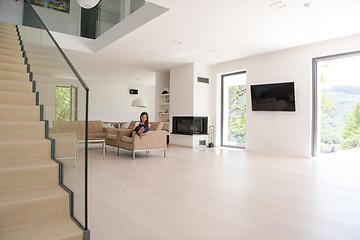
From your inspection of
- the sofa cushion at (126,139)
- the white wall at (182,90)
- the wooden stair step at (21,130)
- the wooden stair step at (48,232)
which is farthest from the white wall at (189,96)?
the wooden stair step at (48,232)

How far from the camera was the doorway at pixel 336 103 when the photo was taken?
586 centimetres

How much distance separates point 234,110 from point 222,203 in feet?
20.2

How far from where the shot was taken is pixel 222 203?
2768 mm

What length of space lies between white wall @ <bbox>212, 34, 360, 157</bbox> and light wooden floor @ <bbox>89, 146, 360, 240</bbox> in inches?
74.6

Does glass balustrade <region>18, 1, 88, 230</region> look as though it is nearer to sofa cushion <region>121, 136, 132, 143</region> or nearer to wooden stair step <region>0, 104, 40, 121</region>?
wooden stair step <region>0, 104, 40, 121</region>

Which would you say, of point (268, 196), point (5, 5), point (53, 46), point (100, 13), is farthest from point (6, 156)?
point (5, 5)

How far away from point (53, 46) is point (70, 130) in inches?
48.3

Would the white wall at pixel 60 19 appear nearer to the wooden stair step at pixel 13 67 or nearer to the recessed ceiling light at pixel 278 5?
the wooden stair step at pixel 13 67

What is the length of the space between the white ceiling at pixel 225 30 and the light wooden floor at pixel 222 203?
9.43 feet

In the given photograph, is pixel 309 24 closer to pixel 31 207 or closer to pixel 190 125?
pixel 190 125

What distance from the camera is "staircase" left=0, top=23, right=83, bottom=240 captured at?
1.77 m

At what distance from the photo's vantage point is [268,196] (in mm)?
3061

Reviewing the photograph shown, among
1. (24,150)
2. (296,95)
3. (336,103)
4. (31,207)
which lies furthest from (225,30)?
(31,207)

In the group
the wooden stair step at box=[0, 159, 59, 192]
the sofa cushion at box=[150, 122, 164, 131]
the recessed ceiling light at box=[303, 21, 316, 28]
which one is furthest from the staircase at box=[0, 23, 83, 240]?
the recessed ceiling light at box=[303, 21, 316, 28]
